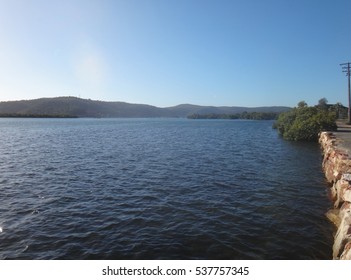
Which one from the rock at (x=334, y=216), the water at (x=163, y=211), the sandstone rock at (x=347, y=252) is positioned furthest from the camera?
the rock at (x=334, y=216)

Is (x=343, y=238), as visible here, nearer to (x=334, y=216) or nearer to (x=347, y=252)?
(x=347, y=252)

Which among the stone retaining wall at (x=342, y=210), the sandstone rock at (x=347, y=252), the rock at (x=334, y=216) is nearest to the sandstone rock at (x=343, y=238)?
the stone retaining wall at (x=342, y=210)

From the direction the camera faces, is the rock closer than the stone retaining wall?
No

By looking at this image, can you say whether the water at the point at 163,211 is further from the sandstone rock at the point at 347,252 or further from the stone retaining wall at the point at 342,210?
the sandstone rock at the point at 347,252

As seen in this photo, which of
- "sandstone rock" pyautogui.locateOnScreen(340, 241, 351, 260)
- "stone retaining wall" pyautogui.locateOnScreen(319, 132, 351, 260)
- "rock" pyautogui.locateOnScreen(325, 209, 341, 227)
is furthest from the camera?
"rock" pyautogui.locateOnScreen(325, 209, 341, 227)

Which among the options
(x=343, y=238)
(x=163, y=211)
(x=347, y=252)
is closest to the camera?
(x=347, y=252)

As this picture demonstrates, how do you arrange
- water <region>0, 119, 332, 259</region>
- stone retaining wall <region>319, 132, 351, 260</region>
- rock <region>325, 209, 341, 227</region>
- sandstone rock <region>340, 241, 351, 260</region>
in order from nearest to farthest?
sandstone rock <region>340, 241, 351, 260</region>, stone retaining wall <region>319, 132, 351, 260</region>, water <region>0, 119, 332, 259</region>, rock <region>325, 209, 341, 227</region>

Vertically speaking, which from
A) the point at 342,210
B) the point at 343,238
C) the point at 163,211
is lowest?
the point at 163,211

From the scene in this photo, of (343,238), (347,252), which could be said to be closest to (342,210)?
(343,238)

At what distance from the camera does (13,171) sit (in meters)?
31.1

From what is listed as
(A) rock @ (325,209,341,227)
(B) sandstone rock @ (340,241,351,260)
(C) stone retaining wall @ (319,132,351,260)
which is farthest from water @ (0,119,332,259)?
(B) sandstone rock @ (340,241,351,260)

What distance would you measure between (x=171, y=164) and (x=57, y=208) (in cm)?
1758

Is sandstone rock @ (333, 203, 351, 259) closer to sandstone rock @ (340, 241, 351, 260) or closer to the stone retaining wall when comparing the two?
the stone retaining wall

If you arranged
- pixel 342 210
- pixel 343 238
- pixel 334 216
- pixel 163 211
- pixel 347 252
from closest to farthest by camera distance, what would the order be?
pixel 347 252
pixel 343 238
pixel 342 210
pixel 334 216
pixel 163 211
